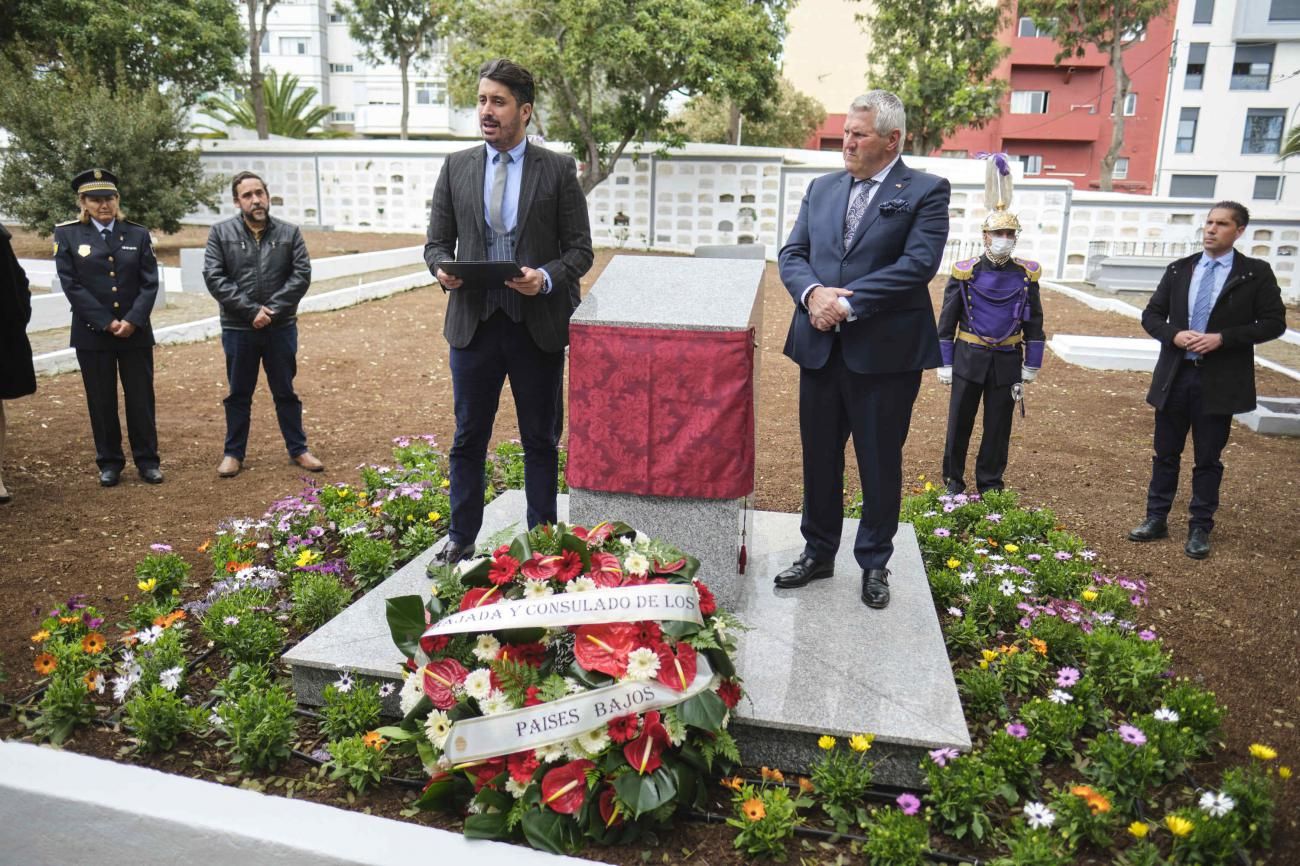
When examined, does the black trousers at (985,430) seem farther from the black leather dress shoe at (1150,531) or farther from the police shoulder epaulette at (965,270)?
the black leather dress shoe at (1150,531)

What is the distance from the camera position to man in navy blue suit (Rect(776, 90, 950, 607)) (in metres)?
3.44

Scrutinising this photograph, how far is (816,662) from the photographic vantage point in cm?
319

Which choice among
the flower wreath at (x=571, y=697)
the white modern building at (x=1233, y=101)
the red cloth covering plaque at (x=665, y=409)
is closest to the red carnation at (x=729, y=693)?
the flower wreath at (x=571, y=697)

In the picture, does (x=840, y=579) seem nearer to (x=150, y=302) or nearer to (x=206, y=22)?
(x=150, y=302)

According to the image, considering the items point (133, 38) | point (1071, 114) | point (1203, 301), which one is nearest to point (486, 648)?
point (1203, 301)

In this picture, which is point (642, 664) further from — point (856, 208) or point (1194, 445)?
point (1194, 445)

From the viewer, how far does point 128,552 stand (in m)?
4.65

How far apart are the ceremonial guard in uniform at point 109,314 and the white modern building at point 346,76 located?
116 ft

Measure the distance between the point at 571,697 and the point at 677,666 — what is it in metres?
0.30

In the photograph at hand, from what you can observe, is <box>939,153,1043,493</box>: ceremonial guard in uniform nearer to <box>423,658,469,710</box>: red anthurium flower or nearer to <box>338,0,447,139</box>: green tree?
<box>423,658,469,710</box>: red anthurium flower

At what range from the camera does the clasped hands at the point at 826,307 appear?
3367mm

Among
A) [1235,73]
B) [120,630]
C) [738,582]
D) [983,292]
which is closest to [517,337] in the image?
[738,582]

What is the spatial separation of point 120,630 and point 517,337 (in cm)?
198

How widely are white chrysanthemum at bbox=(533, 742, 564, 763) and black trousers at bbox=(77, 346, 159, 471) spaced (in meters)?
4.37
